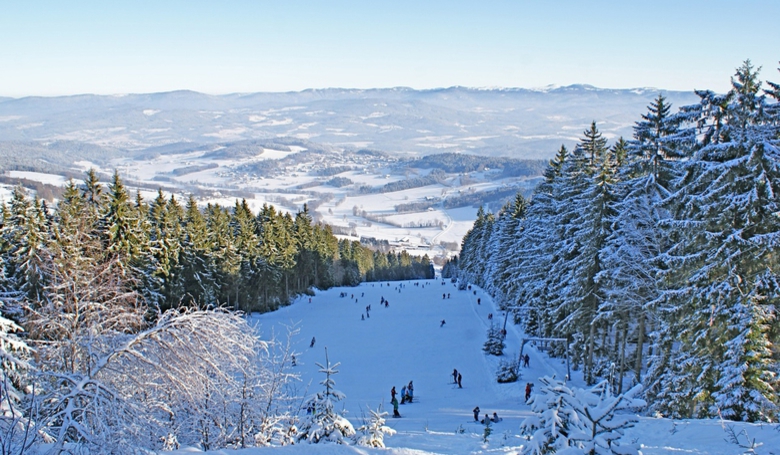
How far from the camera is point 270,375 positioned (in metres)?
9.05

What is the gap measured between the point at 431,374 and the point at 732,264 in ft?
58.0

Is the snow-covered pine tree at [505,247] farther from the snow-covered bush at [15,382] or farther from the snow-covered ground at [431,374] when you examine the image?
the snow-covered bush at [15,382]

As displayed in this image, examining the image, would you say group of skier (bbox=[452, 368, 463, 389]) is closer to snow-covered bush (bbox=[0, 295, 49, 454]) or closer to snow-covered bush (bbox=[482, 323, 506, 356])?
snow-covered bush (bbox=[482, 323, 506, 356])

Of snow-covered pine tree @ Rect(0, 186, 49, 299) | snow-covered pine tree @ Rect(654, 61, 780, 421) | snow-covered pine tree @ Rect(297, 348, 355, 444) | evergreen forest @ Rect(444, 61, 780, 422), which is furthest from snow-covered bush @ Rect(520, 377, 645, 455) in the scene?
snow-covered pine tree @ Rect(0, 186, 49, 299)

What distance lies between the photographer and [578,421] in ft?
16.4

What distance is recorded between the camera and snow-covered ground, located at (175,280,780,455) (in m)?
10.8

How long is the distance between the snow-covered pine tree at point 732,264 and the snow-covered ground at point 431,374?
6.91ft

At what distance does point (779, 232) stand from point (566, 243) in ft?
41.9

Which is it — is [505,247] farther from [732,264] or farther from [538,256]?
[732,264]

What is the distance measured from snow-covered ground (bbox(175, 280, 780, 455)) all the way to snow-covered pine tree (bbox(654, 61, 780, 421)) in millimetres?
2108

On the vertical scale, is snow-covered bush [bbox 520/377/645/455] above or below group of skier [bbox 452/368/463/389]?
above

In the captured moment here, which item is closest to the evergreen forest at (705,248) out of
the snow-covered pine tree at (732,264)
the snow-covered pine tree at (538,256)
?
the snow-covered pine tree at (732,264)

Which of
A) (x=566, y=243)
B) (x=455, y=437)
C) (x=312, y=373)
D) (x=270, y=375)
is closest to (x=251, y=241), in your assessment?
(x=312, y=373)

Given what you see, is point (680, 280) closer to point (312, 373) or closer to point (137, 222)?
point (312, 373)
